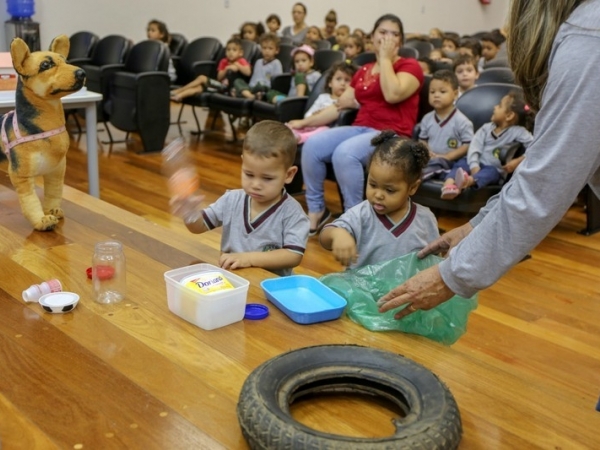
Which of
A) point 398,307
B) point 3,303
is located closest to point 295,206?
point 398,307

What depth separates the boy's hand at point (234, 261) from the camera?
1.84m

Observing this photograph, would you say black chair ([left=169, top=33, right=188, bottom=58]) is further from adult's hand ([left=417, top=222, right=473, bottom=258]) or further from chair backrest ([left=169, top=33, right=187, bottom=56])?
adult's hand ([left=417, top=222, right=473, bottom=258])

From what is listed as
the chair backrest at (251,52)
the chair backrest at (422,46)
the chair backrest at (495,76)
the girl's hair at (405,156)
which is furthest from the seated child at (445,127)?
the chair backrest at (422,46)

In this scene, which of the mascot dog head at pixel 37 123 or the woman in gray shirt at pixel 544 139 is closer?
the woman in gray shirt at pixel 544 139

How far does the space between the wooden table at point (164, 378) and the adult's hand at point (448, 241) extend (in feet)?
1.02

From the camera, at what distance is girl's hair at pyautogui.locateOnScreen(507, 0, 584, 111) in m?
1.12

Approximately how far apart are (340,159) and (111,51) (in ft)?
11.6

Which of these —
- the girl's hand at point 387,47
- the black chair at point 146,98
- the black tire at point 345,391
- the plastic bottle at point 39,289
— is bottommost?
the black chair at point 146,98

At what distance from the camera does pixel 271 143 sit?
1.95 meters

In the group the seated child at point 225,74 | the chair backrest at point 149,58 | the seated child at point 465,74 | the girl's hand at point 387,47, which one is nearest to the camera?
the girl's hand at point 387,47

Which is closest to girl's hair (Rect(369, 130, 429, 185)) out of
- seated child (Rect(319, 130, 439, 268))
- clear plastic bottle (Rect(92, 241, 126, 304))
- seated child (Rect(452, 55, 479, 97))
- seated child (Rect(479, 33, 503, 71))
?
seated child (Rect(319, 130, 439, 268))

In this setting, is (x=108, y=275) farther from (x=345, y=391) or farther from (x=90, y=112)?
(x=90, y=112)

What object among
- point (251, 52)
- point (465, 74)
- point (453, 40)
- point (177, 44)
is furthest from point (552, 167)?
point (453, 40)

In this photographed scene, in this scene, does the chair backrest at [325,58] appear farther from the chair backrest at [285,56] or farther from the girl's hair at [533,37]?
the girl's hair at [533,37]
